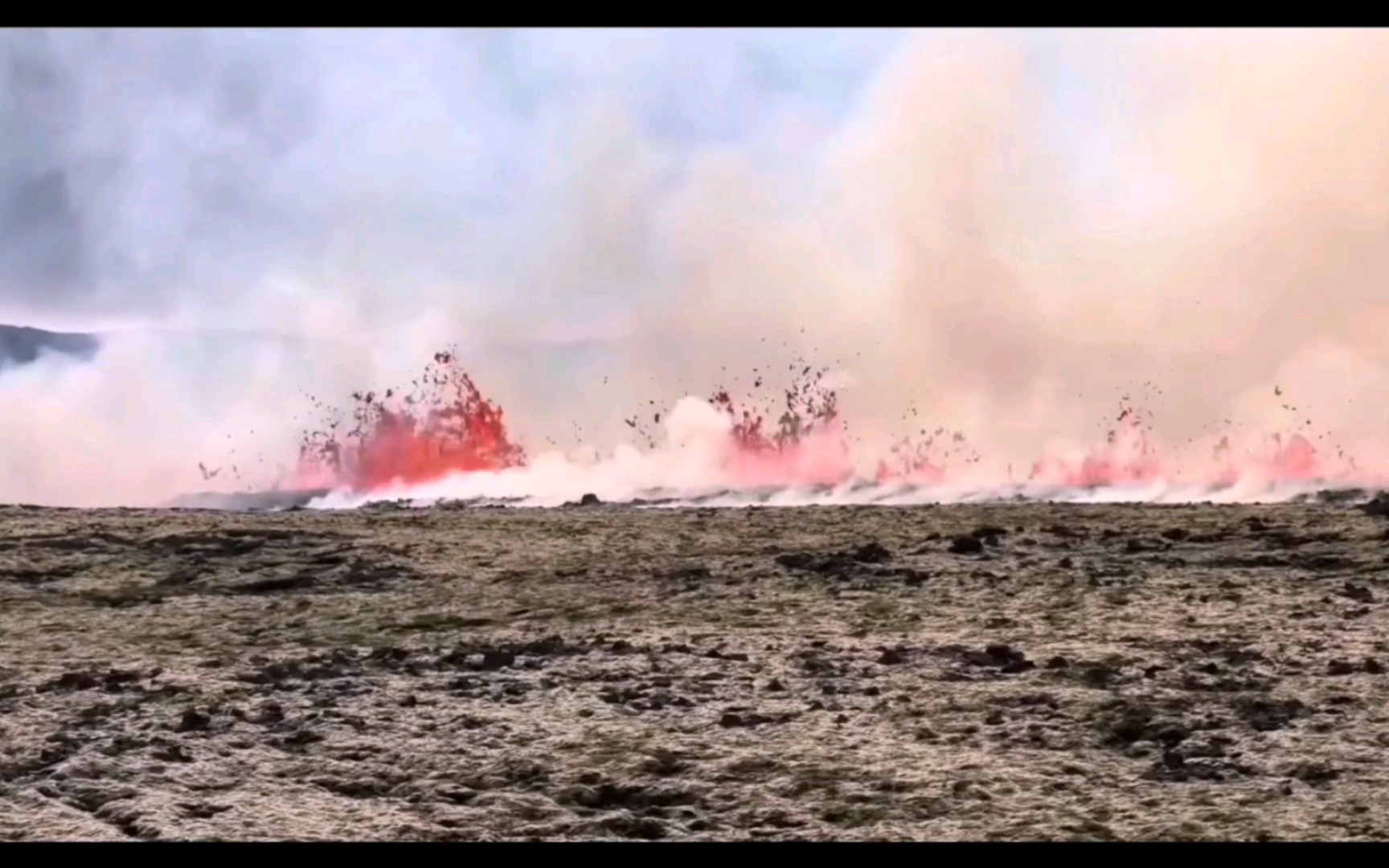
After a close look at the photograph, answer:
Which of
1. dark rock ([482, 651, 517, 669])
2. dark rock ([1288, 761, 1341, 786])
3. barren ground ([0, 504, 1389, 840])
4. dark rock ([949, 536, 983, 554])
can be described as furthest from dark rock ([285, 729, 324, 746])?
dark rock ([949, 536, 983, 554])

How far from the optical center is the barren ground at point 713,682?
17.5ft

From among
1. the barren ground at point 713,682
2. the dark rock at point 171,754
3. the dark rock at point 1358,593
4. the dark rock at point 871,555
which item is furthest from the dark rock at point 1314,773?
the dark rock at point 871,555

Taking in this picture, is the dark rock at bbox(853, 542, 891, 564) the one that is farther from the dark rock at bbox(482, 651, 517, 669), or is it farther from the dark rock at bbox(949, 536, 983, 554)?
the dark rock at bbox(482, 651, 517, 669)

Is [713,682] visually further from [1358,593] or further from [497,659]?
[1358,593]

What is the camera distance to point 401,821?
5188mm

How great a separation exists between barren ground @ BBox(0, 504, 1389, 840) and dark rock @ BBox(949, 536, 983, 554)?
0.08ft

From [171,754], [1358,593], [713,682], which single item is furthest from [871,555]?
[171,754]

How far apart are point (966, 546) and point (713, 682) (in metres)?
4.45

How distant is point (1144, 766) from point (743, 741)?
1.70 m

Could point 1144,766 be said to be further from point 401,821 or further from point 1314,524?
Answer: point 1314,524

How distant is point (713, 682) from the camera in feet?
24.1

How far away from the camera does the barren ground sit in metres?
5.34

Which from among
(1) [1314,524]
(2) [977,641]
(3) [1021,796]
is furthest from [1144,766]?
(1) [1314,524]
